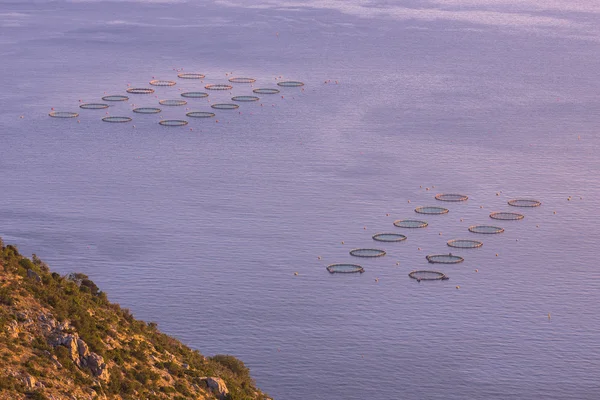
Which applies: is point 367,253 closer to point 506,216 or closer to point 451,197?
point 451,197

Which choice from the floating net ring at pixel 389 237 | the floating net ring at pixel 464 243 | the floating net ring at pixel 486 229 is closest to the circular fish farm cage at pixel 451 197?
the floating net ring at pixel 486 229

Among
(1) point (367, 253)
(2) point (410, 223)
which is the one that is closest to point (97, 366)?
(1) point (367, 253)

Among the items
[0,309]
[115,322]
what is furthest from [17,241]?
[0,309]

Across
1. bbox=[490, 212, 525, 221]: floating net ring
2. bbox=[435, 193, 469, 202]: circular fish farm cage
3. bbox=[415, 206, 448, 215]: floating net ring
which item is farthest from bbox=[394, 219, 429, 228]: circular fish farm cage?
bbox=[490, 212, 525, 221]: floating net ring

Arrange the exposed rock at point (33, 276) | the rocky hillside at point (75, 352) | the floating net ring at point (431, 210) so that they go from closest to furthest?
the rocky hillside at point (75, 352)
the exposed rock at point (33, 276)
the floating net ring at point (431, 210)

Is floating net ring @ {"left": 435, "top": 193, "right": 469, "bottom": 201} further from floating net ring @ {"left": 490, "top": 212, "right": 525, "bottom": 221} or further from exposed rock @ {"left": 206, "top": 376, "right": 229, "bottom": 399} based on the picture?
exposed rock @ {"left": 206, "top": 376, "right": 229, "bottom": 399}

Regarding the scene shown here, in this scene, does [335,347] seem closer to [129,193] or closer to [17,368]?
[129,193]

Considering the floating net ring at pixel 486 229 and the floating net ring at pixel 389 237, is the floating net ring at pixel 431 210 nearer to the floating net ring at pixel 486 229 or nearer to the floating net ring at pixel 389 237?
the floating net ring at pixel 486 229
